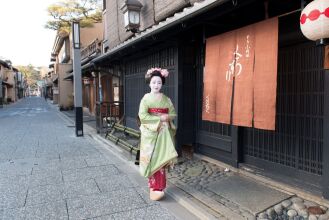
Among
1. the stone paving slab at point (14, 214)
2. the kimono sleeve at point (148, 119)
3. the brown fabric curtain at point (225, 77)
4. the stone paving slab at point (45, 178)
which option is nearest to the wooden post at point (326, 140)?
the brown fabric curtain at point (225, 77)

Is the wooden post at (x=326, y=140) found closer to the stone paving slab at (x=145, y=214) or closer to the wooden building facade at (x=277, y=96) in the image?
the wooden building facade at (x=277, y=96)

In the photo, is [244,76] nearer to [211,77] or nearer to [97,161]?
[211,77]

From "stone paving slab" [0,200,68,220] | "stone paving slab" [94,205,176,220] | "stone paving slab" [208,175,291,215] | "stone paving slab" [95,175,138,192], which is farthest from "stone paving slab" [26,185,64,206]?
"stone paving slab" [208,175,291,215]

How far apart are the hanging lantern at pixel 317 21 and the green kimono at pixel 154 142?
2.53 m

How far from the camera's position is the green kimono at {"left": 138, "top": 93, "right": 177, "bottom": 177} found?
4.88 m

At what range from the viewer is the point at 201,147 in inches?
297

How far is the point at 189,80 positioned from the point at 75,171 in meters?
3.65

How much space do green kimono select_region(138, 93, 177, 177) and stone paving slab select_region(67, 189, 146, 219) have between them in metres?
Result: 0.53

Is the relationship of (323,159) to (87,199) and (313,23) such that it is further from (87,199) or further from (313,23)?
(87,199)

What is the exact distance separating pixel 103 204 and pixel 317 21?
4102mm

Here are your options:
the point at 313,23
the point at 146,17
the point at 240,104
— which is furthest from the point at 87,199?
the point at 146,17

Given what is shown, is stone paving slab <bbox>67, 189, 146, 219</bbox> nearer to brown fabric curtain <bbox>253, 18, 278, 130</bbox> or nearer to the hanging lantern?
brown fabric curtain <bbox>253, 18, 278, 130</bbox>

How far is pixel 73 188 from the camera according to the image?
220 inches

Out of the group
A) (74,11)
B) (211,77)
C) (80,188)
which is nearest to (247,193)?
(211,77)
